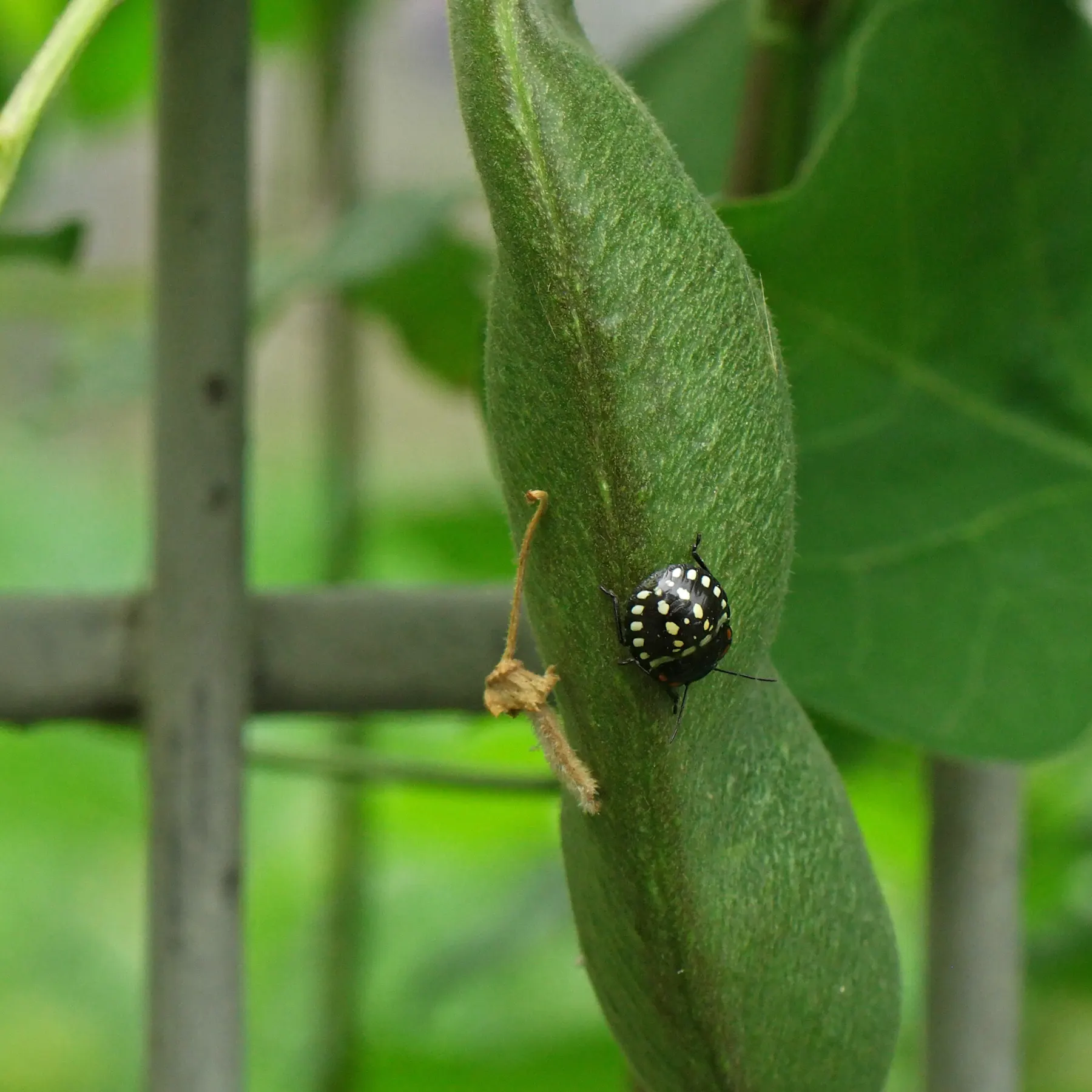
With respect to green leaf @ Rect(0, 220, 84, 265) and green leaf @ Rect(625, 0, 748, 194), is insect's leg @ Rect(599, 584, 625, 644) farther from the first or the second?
green leaf @ Rect(625, 0, 748, 194)

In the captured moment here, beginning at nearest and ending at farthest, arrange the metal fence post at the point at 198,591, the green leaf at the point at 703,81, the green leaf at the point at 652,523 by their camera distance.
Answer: the green leaf at the point at 652,523, the metal fence post at the point at 198,591, the green leaf at the point at 703,81

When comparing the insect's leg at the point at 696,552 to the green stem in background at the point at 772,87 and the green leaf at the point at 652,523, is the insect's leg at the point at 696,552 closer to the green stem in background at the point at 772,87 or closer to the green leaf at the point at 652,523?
the green leaf at the point at 652,523

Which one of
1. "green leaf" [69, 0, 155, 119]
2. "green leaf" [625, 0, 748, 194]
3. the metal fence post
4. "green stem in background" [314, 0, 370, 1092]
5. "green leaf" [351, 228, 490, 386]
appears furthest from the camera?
"green leaf" [69, 0, 155, 119]

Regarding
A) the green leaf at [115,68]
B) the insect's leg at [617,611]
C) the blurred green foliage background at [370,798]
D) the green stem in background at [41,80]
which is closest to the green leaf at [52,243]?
the blurred green foliage background at [370,798]

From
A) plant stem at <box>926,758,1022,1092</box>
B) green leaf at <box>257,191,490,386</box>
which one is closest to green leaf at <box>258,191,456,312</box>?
green leaf at <box>257,191,490,386</box>

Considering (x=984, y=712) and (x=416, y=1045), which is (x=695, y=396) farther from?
(x=416, y=1045)

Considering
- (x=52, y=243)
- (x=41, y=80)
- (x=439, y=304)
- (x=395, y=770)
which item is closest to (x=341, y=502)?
(x=439, y=304)
